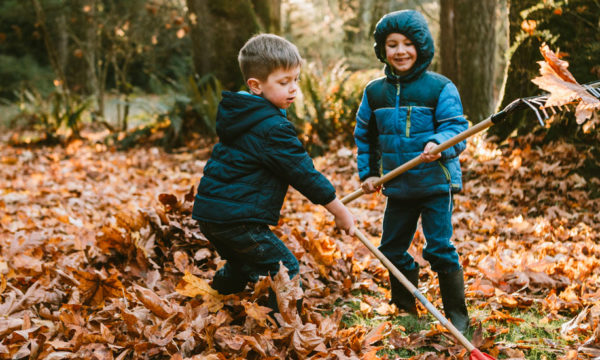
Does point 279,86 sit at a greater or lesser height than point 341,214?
greater

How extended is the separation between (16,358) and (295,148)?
1.75 m

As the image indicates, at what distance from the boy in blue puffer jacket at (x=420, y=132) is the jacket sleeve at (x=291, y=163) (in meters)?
0.55

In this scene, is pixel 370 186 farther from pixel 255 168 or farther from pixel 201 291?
pixel 201 291

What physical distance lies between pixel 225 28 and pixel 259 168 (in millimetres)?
6996

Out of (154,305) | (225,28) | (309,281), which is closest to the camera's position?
(154,305)

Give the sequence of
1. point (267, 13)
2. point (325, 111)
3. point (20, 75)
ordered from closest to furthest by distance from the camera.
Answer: point (325, 111)
point (267, 13)
point (20, 75)

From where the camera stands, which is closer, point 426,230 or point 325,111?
point 426,230

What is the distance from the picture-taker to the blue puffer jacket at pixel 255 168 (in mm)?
2422

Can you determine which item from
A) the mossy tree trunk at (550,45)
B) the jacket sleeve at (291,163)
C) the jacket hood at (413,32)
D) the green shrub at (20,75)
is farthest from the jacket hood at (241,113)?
the green shrub at (20,75)

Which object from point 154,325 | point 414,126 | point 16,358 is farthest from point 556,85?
point 16,358

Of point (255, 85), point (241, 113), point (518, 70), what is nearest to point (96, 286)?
point (241, 113)

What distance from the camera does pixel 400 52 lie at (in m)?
2.73

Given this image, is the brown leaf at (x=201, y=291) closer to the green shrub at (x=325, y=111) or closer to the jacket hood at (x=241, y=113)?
the jacket hood at (x=241, y=113)

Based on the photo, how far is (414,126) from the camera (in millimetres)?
2773
